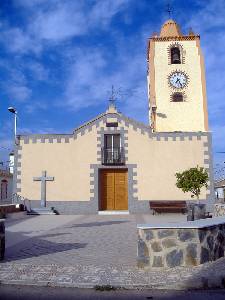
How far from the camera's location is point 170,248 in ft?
19.8

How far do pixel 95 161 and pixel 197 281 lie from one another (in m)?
15.0

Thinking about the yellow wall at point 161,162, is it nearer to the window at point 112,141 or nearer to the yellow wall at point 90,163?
the yellow wall at point 90,163

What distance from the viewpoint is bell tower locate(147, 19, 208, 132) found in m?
24.3

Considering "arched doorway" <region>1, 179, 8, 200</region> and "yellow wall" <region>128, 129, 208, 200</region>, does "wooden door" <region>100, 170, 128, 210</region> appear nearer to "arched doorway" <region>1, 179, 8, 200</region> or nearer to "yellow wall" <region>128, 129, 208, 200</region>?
"yellow wall" <region>128, 129, 208, 200</region>

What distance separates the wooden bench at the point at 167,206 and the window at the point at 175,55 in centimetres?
1207

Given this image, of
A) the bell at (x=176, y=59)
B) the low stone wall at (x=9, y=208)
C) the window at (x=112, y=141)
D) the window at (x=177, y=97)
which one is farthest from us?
the bell at (x=176, y=59)

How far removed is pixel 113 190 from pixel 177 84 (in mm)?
10237

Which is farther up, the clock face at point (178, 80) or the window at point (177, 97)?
the clock face at point (178, 80)

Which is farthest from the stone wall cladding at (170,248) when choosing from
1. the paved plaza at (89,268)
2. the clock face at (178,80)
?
the clock face at (178,80)

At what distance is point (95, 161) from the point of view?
1983 centimetres

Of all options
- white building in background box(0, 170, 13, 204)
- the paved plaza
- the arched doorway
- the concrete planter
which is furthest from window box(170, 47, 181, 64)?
the arched doorway

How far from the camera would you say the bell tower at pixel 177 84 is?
24281mm

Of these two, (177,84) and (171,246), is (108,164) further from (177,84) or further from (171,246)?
(171,246)

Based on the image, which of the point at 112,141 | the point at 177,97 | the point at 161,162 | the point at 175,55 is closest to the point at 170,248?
the point at 161,162
